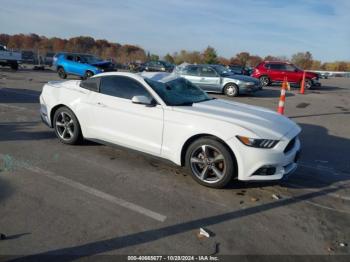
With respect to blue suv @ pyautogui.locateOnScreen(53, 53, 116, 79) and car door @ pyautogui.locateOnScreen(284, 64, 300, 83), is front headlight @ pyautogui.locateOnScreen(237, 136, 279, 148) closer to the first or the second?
blue suv @ pyautogui.locateOnScreen(53, 53, 116, 79)

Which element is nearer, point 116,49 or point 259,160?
point 259,160

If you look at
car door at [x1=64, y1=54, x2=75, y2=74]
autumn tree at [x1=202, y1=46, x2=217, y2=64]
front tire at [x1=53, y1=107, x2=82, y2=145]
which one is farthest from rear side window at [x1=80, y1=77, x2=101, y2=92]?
autumn tree at [x1=202, y1=46, x2=217, y2=64]

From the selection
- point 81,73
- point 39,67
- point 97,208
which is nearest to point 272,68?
point 81,73

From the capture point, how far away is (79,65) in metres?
22.0

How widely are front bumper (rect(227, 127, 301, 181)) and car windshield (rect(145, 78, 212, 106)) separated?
1.27 metres

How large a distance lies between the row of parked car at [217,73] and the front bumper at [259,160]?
12421 mm

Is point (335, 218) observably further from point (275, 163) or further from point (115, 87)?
point (115, 87)

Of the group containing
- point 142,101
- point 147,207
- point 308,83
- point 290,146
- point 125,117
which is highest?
point 308,83

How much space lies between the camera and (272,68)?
77.9ft

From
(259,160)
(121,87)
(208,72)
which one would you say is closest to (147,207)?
(259,160)

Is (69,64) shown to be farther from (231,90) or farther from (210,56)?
(210,56)

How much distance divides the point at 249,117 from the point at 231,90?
1207 cm

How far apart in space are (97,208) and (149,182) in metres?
1.05

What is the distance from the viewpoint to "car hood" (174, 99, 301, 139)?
4766 millimetres
